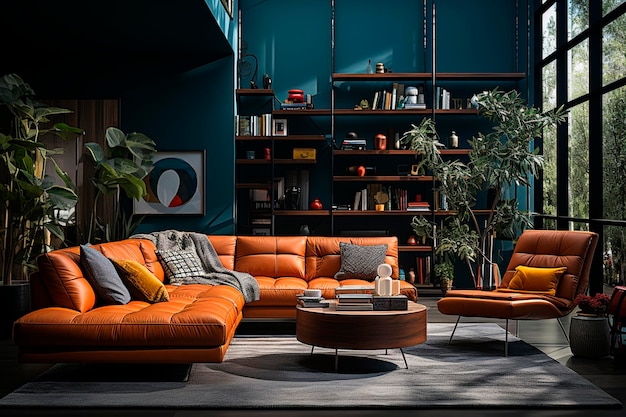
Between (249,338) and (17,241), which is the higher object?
(17,241)

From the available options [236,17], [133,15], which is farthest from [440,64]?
[133,15]

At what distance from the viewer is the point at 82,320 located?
4367 mm

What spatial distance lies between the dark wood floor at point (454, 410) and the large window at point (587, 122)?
3.48 ft

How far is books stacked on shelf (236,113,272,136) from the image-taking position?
874 cm

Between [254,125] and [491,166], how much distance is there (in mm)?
2741

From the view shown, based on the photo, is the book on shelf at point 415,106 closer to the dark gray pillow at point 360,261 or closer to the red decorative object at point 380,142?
the red decorative object at point 380,142

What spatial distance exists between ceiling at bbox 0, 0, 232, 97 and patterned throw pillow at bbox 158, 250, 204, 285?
7.04 feet

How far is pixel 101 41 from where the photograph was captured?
7.97 meters

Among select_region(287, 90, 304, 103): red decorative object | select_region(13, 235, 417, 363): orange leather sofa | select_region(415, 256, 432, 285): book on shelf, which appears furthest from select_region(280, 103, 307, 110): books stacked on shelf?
select_region(13, 235, 417, 363): orange leather sofa

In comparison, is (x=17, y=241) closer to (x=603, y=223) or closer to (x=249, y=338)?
(x=249, y=338)

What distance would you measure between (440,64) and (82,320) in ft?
20.4

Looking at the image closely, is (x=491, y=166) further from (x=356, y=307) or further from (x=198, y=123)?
(x=356, y=307)

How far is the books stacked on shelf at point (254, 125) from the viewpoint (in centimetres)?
874

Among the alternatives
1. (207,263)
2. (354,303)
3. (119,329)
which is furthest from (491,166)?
(119,329)
